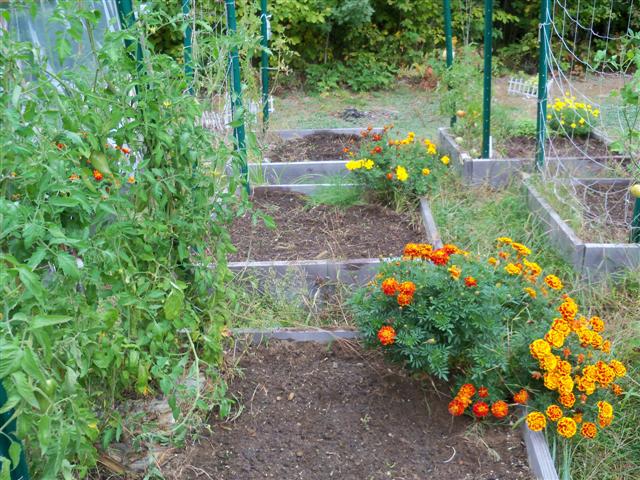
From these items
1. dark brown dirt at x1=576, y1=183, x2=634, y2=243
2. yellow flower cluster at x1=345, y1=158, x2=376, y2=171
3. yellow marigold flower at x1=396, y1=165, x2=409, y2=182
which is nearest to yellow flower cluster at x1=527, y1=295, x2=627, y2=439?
dark brown dirt at x1=576, y1=183, x2=634, y2=243

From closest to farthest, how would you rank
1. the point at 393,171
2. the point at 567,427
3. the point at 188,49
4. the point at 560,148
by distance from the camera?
the point at 567,427, the point at 188,49, the point at 393,171, the point at 560,148

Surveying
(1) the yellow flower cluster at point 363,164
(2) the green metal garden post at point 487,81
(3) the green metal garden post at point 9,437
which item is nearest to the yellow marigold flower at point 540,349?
(3) the green metal garden post at point 9,437

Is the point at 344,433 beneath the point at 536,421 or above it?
beneath

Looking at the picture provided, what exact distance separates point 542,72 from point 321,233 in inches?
75.0

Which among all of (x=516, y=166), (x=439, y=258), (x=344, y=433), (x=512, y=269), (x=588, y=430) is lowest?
(x=344, y=433)

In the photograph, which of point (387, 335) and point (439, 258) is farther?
point (439, 258)

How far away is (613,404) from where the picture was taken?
241 cm

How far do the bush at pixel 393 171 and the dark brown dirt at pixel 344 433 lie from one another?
68.1 inches

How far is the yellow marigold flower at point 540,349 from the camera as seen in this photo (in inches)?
85.7

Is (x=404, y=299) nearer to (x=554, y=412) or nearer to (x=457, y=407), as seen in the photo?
(x=457, y=407)

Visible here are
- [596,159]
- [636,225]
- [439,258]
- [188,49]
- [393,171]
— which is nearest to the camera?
[439,258]

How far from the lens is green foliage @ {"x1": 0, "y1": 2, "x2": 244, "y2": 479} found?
4.31 ft

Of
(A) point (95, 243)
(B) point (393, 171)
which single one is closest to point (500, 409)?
(A) point (95, 243)

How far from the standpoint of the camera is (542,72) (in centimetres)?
433
